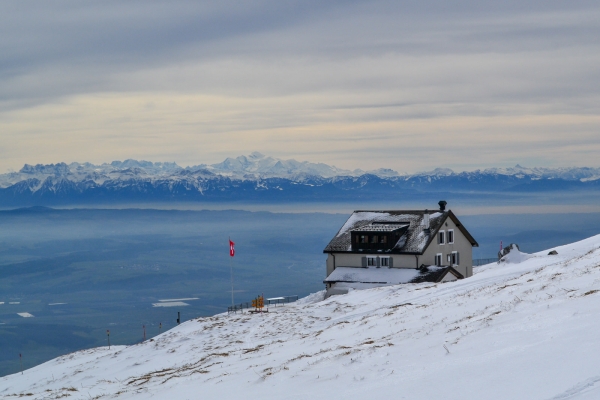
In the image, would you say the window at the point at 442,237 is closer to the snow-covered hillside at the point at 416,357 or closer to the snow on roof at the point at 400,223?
the snow on roof at the point at 400,223

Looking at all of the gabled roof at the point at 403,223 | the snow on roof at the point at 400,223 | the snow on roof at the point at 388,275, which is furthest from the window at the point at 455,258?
the snow on roof at the point at 388,275

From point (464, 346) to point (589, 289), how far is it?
637cm

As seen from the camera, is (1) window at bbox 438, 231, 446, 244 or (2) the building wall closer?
(2) the building wall

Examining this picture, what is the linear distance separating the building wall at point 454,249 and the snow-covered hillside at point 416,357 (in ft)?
71.2

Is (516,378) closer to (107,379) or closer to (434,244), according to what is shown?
(107,379)

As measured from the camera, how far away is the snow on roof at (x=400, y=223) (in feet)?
199

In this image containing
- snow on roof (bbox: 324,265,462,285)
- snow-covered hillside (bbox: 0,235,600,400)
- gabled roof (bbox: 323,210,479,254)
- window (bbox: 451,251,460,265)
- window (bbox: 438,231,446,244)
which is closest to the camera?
snow-covered hillside (bbox: 0,235,600,400)

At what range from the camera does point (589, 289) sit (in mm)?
21844

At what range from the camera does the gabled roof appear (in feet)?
199

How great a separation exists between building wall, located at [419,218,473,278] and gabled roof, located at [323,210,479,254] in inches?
24.2

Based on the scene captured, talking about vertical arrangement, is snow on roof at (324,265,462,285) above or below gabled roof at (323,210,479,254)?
below

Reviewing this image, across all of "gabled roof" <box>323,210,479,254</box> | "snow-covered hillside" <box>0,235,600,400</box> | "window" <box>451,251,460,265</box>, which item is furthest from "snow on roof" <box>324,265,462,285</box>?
"snow-covered hillside" <box>0,235,600,400</box>

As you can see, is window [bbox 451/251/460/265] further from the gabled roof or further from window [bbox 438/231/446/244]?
the gabled roof

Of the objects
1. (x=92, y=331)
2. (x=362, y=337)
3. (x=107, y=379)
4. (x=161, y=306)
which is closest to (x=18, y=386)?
(x=107, y=379)
